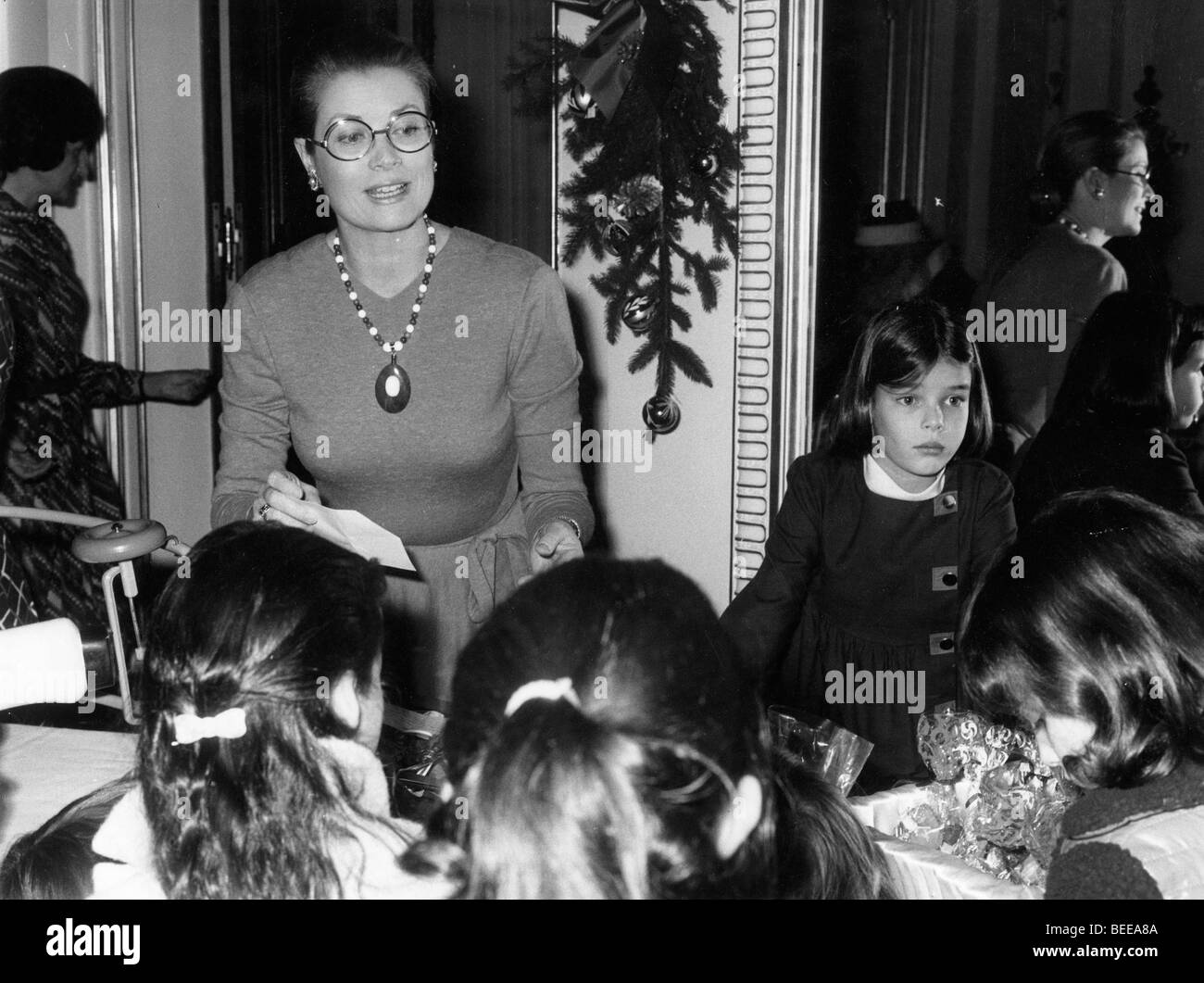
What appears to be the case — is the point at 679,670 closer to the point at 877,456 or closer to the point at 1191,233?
the point at 877,456

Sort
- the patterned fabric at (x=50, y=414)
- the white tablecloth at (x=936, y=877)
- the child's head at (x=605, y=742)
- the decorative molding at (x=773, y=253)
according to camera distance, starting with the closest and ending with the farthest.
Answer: the child's head at (x=605, y=742) → the white tablecloth at (x=936, y=877) → the patterned fabric at (x=50, y=414) → the decorative molding at (x=773, y=253)

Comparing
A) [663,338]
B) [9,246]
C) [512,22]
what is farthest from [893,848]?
[512,22]

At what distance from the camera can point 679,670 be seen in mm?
652

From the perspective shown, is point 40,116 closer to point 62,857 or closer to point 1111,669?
point 62,857

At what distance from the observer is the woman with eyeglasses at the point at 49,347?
1.74 meters

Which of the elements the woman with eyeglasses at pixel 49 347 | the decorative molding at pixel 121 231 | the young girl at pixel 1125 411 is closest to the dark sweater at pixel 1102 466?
the young girl at pixel 1125 411

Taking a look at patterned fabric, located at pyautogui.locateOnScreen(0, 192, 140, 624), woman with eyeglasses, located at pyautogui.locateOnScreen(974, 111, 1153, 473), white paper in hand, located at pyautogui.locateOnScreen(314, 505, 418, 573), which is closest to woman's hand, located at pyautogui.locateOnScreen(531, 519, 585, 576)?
white paper in hand, located at pyautogui.locateOnScreen(314, 505, 418, 573)

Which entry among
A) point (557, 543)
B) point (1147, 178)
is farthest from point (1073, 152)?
point (557, 543)

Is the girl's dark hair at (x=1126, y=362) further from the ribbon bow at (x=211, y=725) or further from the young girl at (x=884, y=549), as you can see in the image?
the ribbon bow at (x=211, y=725)

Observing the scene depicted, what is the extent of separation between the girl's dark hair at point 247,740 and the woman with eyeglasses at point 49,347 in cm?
Answer: 90

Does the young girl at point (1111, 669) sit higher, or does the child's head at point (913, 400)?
the child's head at point (913, 400)

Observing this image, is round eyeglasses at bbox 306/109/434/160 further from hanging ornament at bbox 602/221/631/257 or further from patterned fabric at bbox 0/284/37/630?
hanging ornament at bbox 602/221/631/257

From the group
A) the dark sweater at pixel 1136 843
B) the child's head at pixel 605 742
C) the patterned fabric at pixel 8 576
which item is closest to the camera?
the child's head at pixel 605 742

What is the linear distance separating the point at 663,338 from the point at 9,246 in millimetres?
1091
